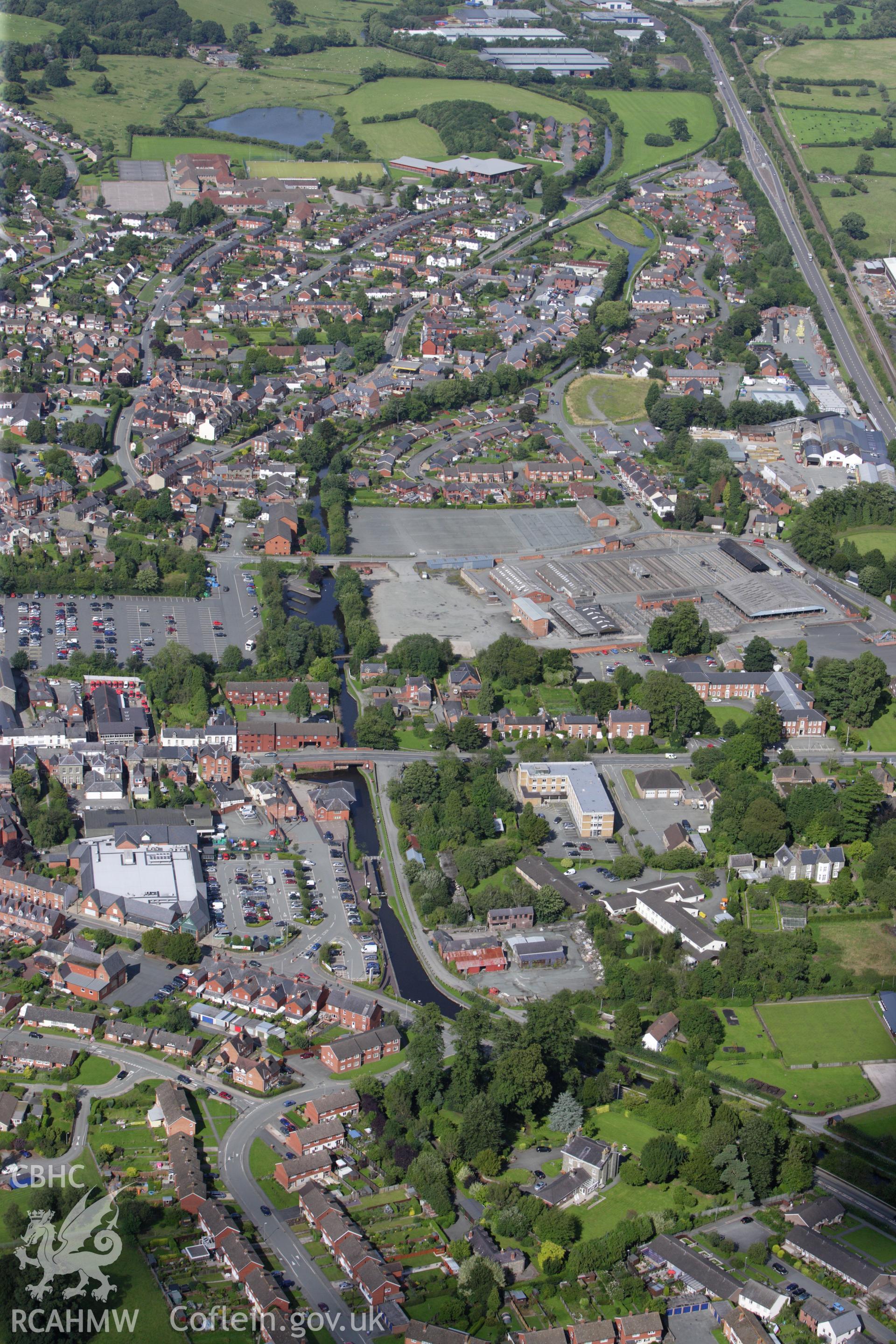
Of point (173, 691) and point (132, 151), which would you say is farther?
point (132, 151)

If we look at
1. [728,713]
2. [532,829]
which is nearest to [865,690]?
[728,713]

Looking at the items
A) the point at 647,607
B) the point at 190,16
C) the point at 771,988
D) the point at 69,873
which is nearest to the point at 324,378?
the point at 647,607

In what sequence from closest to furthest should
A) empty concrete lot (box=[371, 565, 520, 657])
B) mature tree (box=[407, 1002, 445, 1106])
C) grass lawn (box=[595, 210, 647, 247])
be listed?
1. mature tree (box=[407, 1002, 445, 1106])
2. empty concrete lot (box=[371, 565, 520, 657])
3. grass lawn (box=[595, 210, 647, 247])

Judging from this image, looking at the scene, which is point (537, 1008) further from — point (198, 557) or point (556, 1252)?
point (198, 557)

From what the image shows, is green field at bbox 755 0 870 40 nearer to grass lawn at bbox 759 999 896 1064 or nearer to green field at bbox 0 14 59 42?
green field at bbox 0 14 59 42

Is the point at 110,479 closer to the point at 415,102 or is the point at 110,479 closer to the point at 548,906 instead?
the point at 548,906

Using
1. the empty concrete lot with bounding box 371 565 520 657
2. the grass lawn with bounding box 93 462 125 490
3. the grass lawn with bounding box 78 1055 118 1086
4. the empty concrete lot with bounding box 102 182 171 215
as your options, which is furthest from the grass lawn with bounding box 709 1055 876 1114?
the empty concrete lot with bounding box 102 182 171 215
